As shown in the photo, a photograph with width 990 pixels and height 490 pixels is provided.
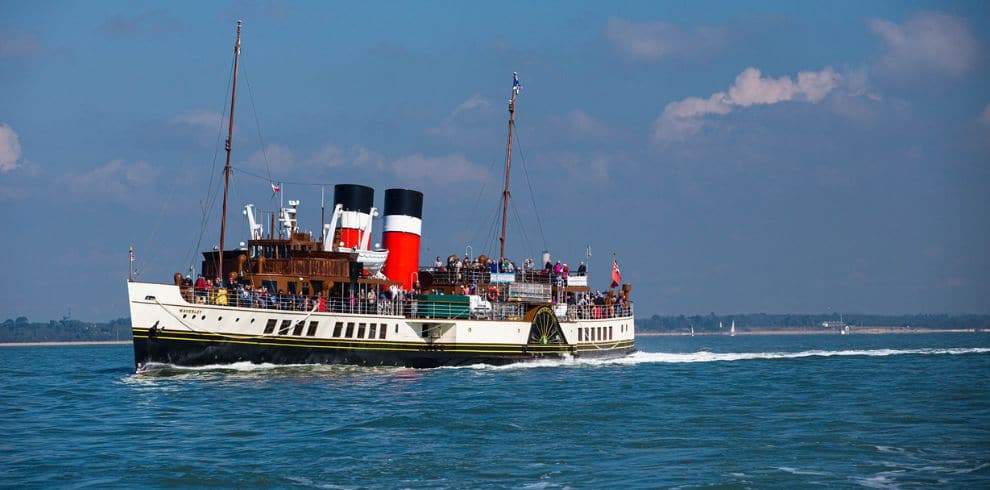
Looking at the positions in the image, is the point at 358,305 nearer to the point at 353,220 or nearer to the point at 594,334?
the point at 353,220

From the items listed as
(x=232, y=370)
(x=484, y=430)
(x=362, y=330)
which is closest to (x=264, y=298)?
(x=232, y=370)

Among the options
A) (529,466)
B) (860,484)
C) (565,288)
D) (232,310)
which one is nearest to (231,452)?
(529,466)

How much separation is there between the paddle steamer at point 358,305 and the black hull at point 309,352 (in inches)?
2.0

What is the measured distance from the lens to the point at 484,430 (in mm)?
30359

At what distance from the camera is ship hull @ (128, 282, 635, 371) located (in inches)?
1735

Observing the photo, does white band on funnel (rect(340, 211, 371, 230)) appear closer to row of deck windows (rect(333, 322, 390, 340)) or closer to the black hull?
row of deck windows (rect(333, 322, 390, 340))

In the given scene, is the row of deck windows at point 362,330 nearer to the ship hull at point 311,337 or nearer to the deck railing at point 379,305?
the ship hull at point 311,337

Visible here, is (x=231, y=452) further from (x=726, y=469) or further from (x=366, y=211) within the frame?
(x=366, y=211)

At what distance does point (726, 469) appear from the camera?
78.2 feet

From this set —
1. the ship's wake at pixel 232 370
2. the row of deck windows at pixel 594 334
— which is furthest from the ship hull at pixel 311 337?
the row of deck windows at pixel 594 334

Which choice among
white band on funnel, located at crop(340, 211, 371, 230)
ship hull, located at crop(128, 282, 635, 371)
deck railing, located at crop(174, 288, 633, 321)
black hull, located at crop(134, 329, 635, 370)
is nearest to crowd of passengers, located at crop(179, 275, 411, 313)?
deck railing, located at crop(174, 288, 633, 321)

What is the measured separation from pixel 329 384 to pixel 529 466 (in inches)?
748

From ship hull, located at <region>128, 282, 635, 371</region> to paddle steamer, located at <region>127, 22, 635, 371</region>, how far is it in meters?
0.05

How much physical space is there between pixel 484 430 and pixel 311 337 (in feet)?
61.9
